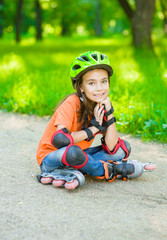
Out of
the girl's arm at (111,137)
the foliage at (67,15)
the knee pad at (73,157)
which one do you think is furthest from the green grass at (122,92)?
the foliage at (67,15)

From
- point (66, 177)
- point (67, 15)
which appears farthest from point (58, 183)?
point (67, 15)

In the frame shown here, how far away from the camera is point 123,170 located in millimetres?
3154

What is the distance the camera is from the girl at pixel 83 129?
2920 mm

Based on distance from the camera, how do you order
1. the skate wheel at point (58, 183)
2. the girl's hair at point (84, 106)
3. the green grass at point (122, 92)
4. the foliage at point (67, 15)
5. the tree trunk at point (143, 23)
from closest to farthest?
1. the skate wheel at point (58, 183)
2. the girl's hair at point (84, 106)
3. the green grass at point (122, 92)
4. the tree trunk at point (143, 23)
5. the foliage at point (67, 15)

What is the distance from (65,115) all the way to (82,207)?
0.76m

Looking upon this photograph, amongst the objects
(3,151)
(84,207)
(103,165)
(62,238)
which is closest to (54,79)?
(3,151)

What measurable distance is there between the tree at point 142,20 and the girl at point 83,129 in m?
8.73

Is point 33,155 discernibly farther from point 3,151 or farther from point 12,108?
point 12,108

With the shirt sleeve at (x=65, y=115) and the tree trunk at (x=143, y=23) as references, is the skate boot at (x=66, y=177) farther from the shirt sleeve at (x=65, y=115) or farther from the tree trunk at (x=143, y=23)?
the tree trunk at (x=143, y=23)

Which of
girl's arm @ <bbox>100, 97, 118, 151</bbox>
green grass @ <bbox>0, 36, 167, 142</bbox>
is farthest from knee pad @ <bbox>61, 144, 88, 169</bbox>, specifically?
green grass @ <bbox>0, 36, 167, 142</bbox>

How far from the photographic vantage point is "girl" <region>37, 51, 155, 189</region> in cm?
292

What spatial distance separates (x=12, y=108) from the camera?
584 centimetres

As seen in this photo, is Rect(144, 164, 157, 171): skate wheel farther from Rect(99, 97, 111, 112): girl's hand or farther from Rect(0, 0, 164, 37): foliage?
Rect(0, 0, 164, 37): foliage

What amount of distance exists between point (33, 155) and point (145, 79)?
3.74 m
